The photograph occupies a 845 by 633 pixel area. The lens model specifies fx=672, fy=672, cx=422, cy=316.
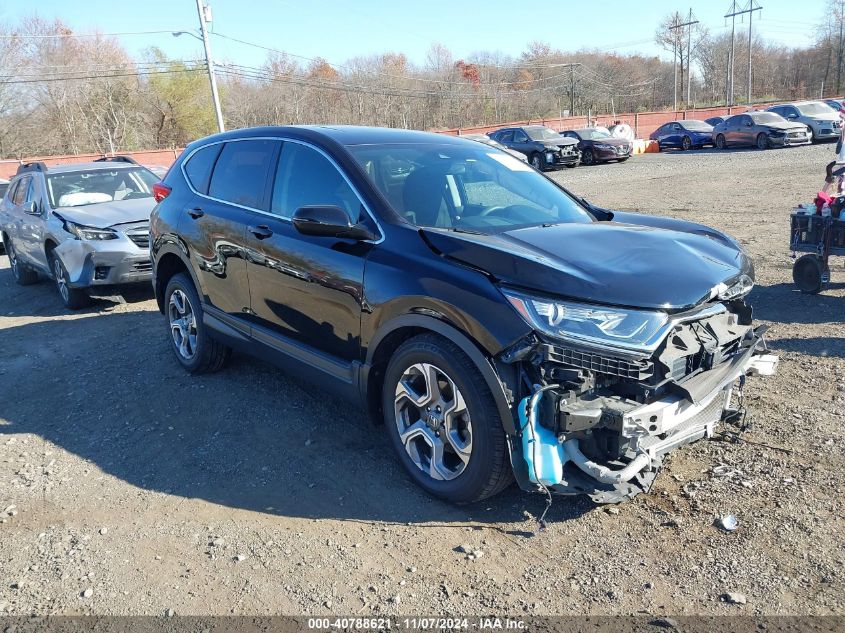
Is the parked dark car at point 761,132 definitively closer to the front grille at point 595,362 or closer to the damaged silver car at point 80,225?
the damaged silver car at point 80,225

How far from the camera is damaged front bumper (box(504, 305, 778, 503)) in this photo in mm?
2930

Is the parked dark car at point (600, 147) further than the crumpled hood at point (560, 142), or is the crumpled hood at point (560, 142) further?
the parked dark car at point (600, 147)

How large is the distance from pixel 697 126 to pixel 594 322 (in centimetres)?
3132

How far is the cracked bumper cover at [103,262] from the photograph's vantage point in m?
7.86

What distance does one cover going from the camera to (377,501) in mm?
3598

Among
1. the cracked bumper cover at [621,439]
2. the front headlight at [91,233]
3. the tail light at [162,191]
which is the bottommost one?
the cracked bumper cover at [621,439]

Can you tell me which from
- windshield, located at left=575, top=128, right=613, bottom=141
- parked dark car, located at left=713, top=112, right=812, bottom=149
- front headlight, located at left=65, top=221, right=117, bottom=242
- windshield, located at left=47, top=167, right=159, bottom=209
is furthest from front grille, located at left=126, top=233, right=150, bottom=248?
parked dark car, located at left=713, top=112, right=812, bottom=149

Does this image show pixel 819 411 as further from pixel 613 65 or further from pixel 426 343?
pixel 613 65

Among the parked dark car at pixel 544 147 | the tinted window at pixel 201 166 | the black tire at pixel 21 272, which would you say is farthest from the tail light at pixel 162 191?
the parked dark car at pixel 544 147

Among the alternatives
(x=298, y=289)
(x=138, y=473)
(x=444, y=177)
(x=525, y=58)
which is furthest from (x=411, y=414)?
(x=525, y=58)

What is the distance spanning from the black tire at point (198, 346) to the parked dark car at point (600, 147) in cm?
2357

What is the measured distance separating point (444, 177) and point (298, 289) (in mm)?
1152

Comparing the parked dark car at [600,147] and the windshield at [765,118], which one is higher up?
the windshield at [765,118]

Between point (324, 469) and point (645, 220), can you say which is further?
point (645, 220)
